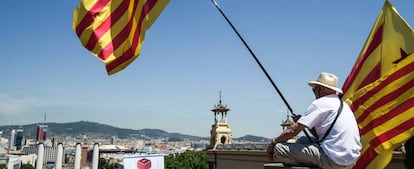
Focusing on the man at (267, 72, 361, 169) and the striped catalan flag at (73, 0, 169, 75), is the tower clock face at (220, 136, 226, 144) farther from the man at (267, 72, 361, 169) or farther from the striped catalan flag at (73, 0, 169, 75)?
the man at (267, 72, 361, 169)

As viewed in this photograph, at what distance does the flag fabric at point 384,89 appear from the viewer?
233 inches

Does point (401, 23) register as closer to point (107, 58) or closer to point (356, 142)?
point (356, 142)

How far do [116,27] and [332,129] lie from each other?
3357mm

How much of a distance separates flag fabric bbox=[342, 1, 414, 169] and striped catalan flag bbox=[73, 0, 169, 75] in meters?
3.47

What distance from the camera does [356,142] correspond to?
327cm

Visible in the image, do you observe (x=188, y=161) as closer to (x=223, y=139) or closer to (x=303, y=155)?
(x=223, y=139)

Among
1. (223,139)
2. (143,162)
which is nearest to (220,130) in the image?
(223,139)

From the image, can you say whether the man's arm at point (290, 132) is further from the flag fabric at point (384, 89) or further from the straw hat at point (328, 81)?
the flag fabric at point (384, 89)

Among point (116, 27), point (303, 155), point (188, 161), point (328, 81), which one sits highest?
point (116, 27)

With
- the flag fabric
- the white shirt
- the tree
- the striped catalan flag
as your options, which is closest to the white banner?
the striped catalan flag

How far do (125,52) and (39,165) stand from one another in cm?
11052

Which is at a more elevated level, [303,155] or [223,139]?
[223,139]

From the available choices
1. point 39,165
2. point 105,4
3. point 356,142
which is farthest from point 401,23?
point 39,165

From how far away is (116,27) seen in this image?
544 centimetres
